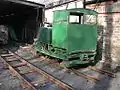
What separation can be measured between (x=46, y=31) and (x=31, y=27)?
32.1 feet

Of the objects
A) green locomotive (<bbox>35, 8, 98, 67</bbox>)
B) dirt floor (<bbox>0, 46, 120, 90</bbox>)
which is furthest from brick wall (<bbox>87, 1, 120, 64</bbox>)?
dirt floor (<bbox>0, 46, 120, 90</bbox>)

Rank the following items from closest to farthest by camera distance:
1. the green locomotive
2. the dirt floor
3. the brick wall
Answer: the dirt floor < the green locomotive < the brick wall

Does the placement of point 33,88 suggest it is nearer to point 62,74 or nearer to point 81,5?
point 62,74

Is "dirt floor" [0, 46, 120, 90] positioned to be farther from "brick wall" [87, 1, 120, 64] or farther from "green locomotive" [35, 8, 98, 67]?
"brick wall" [87, 1, 120, 64]

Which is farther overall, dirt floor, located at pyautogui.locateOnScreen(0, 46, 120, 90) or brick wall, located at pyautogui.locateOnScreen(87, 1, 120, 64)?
brick wall, located at pyautogui.locateOnScreen(87, 1, 120, 64)

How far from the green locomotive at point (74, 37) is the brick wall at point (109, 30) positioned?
1.05m

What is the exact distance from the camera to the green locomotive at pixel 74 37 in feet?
31.6

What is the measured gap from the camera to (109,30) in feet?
37.4

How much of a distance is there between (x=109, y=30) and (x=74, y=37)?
267 cm

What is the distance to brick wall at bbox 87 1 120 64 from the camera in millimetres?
10867

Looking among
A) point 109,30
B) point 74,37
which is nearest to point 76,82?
point 74,37

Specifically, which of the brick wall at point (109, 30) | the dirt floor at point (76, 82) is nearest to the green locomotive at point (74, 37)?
the dirt floor at point (76, 82)

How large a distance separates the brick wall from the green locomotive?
1.05 m

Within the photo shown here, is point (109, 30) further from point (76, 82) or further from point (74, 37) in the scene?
point (76, 82)
